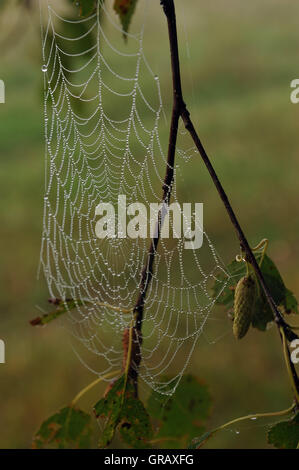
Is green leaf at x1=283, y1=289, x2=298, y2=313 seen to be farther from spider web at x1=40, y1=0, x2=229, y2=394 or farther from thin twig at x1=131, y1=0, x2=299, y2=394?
thin twig at x1=131, y1=0, x2=299, y2=394

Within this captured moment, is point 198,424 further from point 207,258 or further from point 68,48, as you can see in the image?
point 207,258

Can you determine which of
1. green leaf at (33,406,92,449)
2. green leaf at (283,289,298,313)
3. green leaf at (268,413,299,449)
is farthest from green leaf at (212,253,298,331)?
green leaf at (33,406,92,449)

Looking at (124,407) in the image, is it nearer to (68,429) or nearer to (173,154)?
(68,429)

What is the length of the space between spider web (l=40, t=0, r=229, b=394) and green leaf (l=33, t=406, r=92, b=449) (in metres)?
0.12

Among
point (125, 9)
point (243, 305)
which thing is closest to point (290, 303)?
point (243, 305)

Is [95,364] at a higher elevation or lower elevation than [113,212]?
lower

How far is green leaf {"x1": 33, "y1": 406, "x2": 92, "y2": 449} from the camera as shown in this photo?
36.3 inches

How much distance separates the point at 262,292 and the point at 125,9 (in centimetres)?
36

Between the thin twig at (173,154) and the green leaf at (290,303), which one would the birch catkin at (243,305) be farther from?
the green leaf at (290,303)

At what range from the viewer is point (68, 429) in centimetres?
93
